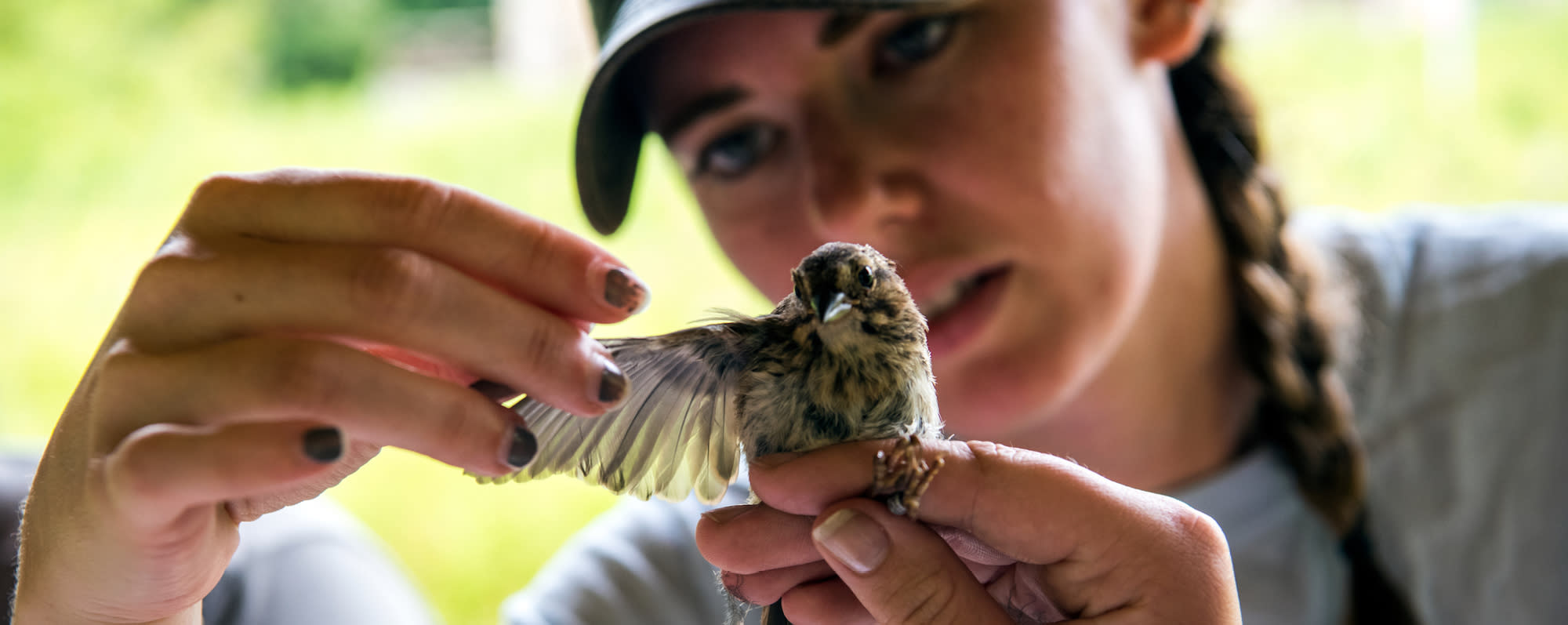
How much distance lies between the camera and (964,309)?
5.16 ft

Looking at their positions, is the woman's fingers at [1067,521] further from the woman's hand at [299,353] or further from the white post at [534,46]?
the white post at [534,46]

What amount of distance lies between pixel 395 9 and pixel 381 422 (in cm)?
227

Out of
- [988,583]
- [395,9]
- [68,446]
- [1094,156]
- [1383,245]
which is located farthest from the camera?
[395,9]

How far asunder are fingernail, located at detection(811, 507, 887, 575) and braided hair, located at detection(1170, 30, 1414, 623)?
1.42m

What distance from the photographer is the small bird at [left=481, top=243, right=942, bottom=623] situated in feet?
3.34

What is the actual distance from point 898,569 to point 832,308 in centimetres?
27

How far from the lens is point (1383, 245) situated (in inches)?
96.3

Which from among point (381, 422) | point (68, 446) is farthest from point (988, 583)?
point (68, 446)

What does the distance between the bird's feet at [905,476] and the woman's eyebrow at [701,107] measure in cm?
91

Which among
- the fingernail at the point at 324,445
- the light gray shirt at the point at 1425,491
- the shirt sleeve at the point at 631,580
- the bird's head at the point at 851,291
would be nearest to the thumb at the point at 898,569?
the bird's head at the point at 851,291

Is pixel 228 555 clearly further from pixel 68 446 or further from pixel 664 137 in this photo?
pixel 664 137

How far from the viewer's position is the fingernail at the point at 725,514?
3.34ft

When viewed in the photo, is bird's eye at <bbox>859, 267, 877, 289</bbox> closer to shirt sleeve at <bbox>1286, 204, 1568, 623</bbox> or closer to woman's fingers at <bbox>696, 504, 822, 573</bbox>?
woman's fingers at <bbox>696, 504, 822, 573</bbox>

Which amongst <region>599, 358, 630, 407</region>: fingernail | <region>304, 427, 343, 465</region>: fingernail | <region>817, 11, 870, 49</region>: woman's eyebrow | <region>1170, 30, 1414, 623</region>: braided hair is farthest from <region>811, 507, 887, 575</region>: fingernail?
<region>1170, 30, 1414, 623</region>: braided hair
